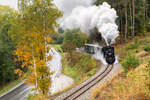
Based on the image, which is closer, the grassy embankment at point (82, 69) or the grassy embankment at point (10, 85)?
the grassy embankment at point (82, 69)

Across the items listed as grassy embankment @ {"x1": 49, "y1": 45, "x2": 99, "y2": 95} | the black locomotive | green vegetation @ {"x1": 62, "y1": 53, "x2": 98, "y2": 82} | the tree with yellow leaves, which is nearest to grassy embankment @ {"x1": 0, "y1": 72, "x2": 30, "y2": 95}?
grassy embankment @ {"x1": 49, "y1": 45, "x2": 99, "y2": 95}

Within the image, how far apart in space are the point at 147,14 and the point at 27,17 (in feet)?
120

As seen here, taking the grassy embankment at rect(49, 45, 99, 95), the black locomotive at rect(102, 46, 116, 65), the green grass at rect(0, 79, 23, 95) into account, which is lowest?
the green grass at rect(0, 79, 23, 95)

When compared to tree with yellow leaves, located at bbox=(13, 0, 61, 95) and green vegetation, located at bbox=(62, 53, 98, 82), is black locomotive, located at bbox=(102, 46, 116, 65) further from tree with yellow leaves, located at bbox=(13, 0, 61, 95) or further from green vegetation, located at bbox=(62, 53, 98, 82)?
tree with yellow leaves, located at bbox=(13, 0, 61, 95)

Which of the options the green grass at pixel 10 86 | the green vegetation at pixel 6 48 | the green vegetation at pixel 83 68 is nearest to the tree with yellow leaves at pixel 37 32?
the green vegetation at pixel 83 68

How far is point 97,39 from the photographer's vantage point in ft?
99.3

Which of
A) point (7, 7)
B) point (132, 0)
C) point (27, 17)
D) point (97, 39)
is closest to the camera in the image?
point (27, 17)

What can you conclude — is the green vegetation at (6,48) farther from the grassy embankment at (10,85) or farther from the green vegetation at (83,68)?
the green vegetation at (83,68)

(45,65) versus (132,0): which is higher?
(132,0)

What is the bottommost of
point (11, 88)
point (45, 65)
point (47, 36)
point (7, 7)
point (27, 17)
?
point (11, 88)

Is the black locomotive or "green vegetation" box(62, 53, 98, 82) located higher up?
the black locomotive

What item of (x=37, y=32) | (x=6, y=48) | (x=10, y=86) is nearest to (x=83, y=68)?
(x=10, y=86)

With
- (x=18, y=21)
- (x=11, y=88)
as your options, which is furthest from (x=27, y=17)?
(x=11, y=88)

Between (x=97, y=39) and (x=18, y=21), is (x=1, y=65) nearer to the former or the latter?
(x=18, y=21)
